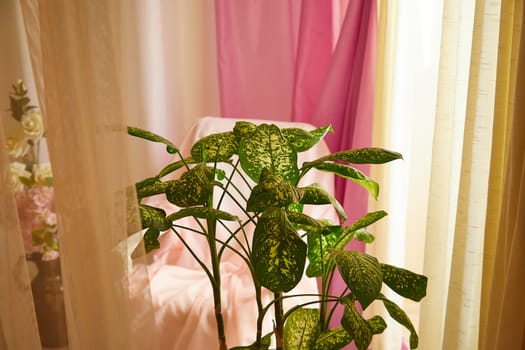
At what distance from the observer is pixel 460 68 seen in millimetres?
1545

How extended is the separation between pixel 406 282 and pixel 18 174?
619mm

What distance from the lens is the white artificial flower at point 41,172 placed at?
840 millimetres

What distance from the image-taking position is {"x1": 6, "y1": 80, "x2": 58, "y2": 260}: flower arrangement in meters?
0.80

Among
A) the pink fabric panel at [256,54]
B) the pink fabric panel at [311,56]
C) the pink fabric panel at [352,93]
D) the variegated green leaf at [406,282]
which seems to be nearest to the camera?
the variegated green leaf at [406,282]

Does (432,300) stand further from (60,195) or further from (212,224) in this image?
(60,195)

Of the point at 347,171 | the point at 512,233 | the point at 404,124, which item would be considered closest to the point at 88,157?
the point at 347,171

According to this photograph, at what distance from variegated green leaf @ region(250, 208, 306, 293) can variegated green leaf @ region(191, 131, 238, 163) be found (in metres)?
0.22

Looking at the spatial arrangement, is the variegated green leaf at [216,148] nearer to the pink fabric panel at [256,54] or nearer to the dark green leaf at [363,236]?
the dark green leaf at [363,236]

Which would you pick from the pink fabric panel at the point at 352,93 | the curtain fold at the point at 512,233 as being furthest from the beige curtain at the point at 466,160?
the pink fabric panel at the point at 352,93

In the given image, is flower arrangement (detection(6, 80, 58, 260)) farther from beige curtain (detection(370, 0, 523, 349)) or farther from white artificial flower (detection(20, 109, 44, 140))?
beige curtain (detection(370, 0, 523, 349))

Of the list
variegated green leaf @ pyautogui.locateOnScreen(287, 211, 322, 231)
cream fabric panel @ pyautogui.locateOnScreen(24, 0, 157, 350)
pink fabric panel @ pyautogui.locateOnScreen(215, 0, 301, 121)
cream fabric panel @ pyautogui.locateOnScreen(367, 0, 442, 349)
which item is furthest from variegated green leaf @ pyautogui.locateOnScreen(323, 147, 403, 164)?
pink fabric panel @ pyautogui.locateOnScreen(215, 0, 301, 121)

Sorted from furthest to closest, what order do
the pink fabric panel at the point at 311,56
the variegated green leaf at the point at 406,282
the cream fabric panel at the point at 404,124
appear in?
the pink fabric panel at the point at 311,56
the cream fabric panel at the point at 404,124
the variegated green leaf at the point at 406,282

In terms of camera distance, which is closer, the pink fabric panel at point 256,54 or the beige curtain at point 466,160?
the beige curtain at point 466,160

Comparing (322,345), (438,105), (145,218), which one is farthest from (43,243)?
(438,105)
